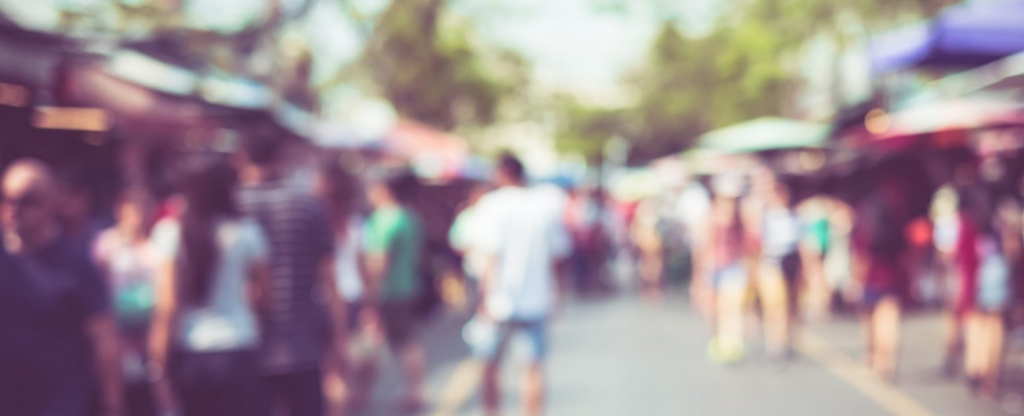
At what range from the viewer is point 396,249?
863 centimetres

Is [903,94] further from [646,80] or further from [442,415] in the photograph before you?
[646,80]

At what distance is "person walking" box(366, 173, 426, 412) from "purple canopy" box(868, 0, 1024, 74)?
495cm

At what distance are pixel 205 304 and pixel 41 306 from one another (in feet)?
2.92

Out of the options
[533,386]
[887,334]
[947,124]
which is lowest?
[887,334]

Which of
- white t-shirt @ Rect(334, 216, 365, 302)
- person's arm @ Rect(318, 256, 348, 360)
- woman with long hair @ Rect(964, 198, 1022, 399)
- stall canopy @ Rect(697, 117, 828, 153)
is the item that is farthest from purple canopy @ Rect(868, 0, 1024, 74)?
stall canopy @ Rect(697, 117, 828, 153)

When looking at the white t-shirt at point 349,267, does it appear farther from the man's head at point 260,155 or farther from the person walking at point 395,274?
the man's head at point 260,155

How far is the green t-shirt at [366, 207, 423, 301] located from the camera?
858cm

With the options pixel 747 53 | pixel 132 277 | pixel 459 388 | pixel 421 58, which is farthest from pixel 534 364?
pixel 421 58

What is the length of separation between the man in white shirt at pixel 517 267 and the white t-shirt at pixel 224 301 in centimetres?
264

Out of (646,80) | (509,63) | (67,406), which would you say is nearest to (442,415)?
(67,406)

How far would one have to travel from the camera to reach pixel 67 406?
405 centimetres

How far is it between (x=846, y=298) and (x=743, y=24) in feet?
30.4

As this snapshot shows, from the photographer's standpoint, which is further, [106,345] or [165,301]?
[165,301]

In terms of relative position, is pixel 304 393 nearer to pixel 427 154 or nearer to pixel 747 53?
pixel 427 154
